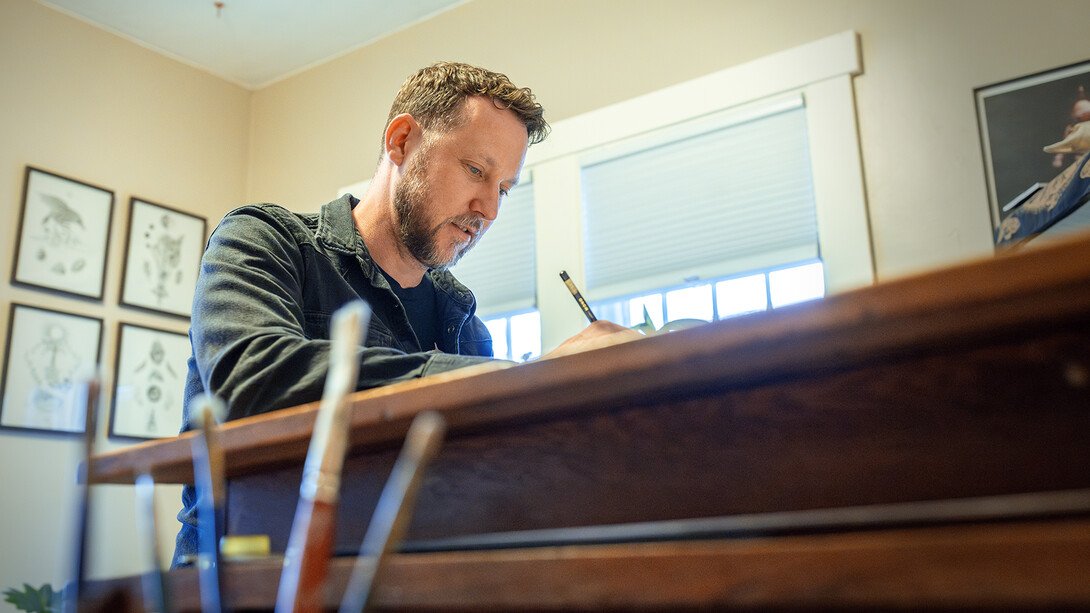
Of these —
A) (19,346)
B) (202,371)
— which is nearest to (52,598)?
(19,346)

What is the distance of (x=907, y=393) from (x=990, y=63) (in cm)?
208

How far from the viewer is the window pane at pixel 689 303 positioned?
264 cm

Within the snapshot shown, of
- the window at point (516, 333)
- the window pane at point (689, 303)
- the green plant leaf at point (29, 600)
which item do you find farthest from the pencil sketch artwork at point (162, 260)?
the window pane at point (689, 303)

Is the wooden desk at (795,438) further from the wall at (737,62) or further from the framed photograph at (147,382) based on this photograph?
the framed photograph at (147,382)

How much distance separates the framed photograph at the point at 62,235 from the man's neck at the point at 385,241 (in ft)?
6.53

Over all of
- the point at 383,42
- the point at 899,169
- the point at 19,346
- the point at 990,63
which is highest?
the point at 383,42

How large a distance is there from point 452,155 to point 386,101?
198cm

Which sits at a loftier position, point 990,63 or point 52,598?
point 990,63

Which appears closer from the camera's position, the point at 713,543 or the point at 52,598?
the point at 713,543

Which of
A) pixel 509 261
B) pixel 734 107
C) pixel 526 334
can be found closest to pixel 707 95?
pixel 734 107

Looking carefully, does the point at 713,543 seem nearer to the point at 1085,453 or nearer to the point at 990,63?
the point at 1085,453

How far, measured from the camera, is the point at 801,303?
484 mm

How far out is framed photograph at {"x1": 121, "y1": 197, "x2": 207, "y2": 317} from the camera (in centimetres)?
342

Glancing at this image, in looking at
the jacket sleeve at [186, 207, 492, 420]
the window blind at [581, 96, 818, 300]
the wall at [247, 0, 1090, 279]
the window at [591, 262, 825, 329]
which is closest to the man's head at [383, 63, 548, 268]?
the jacket sleeve at [186, 207, 492, 420]
